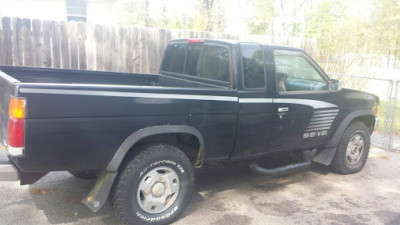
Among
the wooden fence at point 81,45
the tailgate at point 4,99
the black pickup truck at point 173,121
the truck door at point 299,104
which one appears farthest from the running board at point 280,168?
Answer: the wooden fence at point 81,45

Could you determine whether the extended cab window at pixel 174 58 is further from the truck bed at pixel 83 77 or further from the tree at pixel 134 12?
the tree at pixel 134 12

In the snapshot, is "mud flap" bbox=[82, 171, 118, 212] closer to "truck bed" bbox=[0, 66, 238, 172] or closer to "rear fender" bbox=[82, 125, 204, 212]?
"rear fender" bbox=[82, 125, 204, 212]

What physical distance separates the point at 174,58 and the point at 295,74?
1.69 m

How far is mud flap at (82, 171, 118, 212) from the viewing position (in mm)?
3453

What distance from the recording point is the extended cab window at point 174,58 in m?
Answer: 5.07

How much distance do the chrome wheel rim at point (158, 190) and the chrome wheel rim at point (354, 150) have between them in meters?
3.14

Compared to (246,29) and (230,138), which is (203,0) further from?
(230,138)

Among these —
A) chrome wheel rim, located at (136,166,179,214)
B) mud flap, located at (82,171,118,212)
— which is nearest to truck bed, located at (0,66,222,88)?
chrome wheel rim, located at (136,166,179,214)

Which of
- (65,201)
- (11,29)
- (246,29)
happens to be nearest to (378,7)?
(246,29)

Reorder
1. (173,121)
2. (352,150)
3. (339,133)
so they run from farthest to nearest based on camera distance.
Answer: (352,150)
(339,133)
(173,121)

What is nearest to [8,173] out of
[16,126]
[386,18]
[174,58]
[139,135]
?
[16,126]

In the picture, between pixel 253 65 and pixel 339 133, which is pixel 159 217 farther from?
pixel 339 133

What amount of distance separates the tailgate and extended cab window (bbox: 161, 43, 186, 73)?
89.4 inches

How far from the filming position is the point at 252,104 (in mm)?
4293
